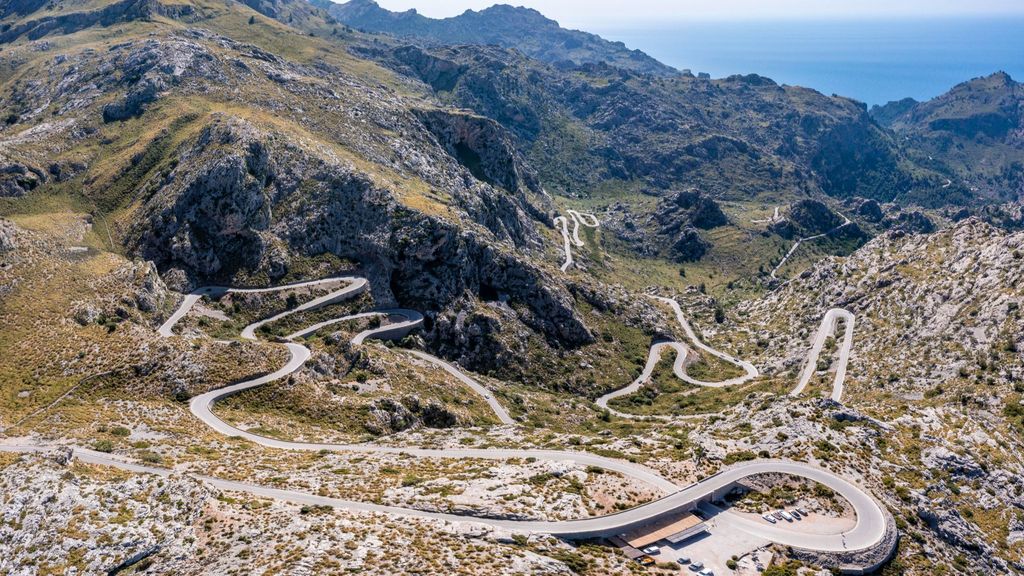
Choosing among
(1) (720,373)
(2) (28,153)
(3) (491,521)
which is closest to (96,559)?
(3) (491,521)

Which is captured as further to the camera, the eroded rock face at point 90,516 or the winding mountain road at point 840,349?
the winding mountain road at point 840,349

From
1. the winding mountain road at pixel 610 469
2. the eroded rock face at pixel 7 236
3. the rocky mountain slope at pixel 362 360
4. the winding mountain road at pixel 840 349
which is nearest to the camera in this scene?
the rocky mountain slope at pixel 362 360

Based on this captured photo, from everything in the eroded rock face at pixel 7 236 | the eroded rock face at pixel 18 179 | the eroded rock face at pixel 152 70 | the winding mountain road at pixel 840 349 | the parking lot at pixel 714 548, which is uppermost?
the eroded rock face at pixel 152 70

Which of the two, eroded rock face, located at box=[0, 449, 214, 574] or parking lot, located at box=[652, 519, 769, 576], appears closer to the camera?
eroded rock face, located at box=[0, 449, 214, 574]

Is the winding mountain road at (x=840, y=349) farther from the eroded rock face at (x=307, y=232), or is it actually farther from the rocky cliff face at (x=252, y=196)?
the rocky cliff face at (x=252, y=196)

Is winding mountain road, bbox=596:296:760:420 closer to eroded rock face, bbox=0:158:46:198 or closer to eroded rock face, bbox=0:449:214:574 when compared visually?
eroded rock face, bbox=0:449:214:574

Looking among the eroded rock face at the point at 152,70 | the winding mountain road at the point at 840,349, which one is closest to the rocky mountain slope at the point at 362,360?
the eroded rock face at the point at 152,70

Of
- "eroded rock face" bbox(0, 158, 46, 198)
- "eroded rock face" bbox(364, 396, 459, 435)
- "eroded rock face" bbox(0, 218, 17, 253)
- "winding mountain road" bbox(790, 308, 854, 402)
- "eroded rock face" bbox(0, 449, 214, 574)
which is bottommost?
"eroded rock face" bbox(364, 396, 459, 435)

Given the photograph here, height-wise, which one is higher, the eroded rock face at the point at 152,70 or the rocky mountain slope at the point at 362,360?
the eroded rock face at the point at 152,70

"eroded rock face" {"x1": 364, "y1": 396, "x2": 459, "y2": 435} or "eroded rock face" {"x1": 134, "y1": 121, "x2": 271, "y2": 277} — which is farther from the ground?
"eroded rock face" {"x1": 134, "y1": 121, "x2": 271, "y2": 277}

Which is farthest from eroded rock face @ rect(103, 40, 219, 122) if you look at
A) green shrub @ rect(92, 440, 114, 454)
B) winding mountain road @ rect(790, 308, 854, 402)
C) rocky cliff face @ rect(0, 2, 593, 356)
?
winding mountain road @ rect(790, 308, 854, 402)
